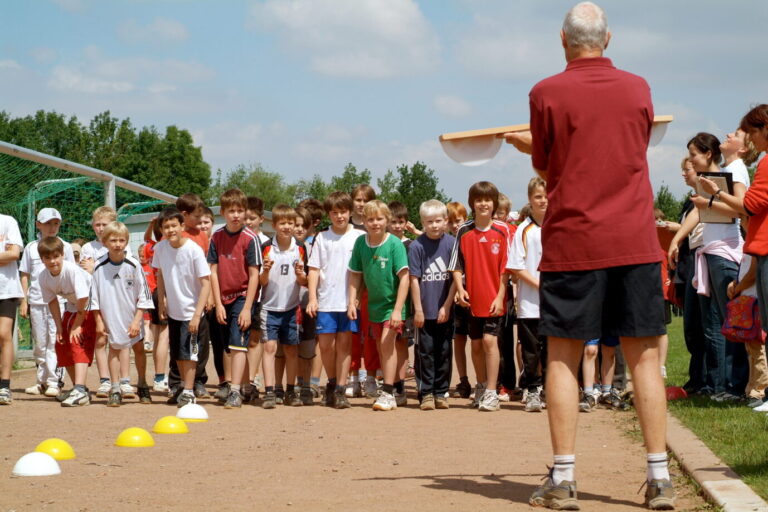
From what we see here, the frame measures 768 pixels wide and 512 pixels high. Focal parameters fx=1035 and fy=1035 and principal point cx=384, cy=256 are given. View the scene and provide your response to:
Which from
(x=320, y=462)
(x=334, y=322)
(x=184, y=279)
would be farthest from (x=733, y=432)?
(x=184, y=279)

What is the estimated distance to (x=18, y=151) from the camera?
46.2 ft

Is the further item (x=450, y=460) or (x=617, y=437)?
(x=617, y=437)

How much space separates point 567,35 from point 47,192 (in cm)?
1389

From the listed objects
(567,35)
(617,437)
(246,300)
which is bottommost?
(617,437)

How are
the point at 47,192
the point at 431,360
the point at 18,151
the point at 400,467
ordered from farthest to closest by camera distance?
the point at 47,192, the point at 18,151, the point at 431,360, the point at 400,467

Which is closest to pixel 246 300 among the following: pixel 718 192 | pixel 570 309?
pixel 718 192

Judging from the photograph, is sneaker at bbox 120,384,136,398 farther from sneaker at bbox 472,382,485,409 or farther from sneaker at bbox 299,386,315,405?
sneaker at bbox 472,382,485,409

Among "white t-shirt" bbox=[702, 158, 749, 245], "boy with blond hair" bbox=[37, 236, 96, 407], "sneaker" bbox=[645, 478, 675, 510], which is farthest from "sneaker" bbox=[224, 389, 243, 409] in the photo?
"sneaker" bbox=[645, 478, 675, 510]

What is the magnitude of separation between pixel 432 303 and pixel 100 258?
3.45 m

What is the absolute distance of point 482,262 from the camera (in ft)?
32.6

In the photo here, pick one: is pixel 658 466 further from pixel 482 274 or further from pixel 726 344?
pixel 482 274

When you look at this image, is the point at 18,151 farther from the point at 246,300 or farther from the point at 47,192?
the point at 246,300

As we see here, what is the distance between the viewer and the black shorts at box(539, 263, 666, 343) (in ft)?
16.1

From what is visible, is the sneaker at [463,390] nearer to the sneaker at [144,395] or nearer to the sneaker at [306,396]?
the sneaker at [306,396]
